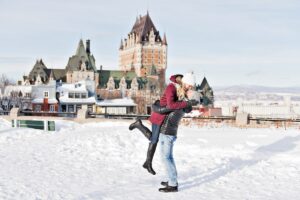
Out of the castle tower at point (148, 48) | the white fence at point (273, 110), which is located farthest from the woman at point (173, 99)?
the castle tower at point (148, 48)

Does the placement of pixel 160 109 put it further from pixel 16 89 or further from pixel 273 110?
pixel 16 89

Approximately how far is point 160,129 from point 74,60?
12039 centimetres

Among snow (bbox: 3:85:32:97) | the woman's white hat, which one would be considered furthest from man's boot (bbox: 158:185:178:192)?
snow (bbox: 3:85:32:97)

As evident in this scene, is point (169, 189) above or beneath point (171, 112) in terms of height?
beneath

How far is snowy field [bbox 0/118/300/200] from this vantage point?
687 centimetres

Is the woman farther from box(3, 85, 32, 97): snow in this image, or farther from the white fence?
box(3, 85, 32, 97): snow

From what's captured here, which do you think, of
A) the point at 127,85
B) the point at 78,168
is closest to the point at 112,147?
the point at 78,168

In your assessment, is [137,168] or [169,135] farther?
[137,168]

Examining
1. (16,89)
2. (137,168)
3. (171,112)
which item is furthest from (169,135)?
(16,89)

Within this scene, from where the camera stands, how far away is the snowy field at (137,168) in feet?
22.5

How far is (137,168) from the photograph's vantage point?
925 centimetres

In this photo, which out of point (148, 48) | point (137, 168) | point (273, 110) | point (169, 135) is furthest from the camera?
point (148, 48)

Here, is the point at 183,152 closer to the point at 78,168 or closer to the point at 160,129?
the point at 78,168

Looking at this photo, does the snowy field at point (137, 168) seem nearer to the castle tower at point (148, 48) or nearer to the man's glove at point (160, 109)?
the man's glove at point (160, 109)
